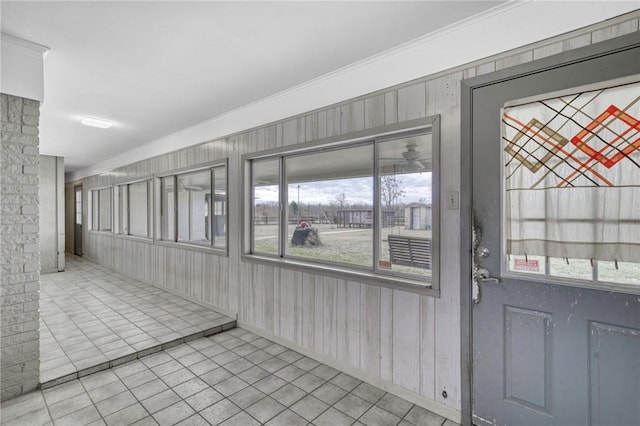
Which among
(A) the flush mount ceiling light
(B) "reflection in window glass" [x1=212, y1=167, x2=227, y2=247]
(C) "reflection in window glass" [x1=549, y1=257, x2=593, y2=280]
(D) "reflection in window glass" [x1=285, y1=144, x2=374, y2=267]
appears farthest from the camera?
(B) "reflection in window glass" [x1=212, y1=167, x2=227, y2=247]

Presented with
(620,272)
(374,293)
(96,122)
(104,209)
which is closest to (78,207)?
(104,209)

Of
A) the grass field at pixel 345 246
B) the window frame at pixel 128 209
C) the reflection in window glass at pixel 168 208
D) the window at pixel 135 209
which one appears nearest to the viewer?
the grass field at pixel 345 246

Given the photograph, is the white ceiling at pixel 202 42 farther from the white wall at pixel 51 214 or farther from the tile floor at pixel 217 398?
the white wall at pixel 51 214

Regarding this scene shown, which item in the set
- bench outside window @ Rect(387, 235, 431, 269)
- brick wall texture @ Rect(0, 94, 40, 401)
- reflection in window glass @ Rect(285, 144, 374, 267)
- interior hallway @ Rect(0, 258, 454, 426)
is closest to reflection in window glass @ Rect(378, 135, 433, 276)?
bench outside window @ Rect(387, 235, 431, 269)

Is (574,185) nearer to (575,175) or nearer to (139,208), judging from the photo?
(575,175)

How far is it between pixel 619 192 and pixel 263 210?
10.3 ft

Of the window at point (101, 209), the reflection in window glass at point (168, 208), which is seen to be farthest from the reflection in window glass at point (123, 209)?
the reflection in window glass at point (168, 208)

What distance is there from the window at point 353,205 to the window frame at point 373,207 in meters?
0.01

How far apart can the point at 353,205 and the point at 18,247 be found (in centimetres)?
277

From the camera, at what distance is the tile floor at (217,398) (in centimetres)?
218

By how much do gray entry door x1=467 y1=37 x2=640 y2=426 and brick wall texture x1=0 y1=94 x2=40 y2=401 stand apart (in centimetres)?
336

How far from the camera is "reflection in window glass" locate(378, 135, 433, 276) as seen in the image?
241 cm

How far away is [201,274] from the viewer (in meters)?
4.55

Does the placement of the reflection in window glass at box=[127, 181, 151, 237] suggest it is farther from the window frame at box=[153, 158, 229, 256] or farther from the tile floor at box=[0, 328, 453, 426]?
the tile floor at box=[0, 328, 453, 426]
